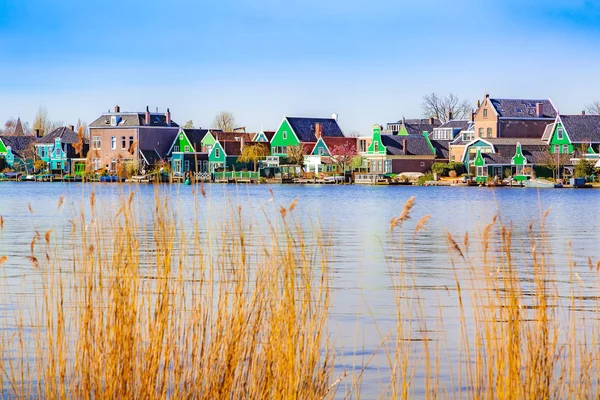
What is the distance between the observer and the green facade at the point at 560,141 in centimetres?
9060

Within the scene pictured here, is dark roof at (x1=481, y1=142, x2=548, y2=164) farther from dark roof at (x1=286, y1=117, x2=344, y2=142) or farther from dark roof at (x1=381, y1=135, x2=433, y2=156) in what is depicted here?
dark roof at (x1=286, y1=117, x2=344, y2=142)

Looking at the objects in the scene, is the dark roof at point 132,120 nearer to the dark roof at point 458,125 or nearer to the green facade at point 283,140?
the green facade at point 283,140

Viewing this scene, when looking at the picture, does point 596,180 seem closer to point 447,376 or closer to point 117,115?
point 117,115

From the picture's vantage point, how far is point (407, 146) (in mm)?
95375

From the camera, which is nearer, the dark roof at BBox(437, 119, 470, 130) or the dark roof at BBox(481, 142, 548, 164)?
the dark roof at BBox(481, 142, 548, 164)

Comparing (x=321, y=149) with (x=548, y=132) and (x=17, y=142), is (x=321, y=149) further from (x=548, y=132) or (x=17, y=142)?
(x=17, y=142)

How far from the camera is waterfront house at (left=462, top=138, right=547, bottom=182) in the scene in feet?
290

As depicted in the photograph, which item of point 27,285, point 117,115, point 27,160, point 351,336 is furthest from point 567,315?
point 27,160

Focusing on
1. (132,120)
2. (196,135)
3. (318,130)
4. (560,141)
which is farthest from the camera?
(132,120)

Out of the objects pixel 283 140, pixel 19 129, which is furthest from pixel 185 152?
pixel 19 129

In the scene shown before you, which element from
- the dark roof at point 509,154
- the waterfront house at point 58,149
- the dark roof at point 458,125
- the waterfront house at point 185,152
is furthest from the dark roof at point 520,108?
the waterfront house at point 58,149

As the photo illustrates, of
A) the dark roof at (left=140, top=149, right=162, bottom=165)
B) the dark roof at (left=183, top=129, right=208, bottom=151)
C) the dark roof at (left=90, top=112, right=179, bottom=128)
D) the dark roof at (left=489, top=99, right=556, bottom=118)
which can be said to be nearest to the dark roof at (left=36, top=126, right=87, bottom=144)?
the dark roof at (left=90, top=112, right=179, bottom=128)

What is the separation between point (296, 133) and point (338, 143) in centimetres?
457

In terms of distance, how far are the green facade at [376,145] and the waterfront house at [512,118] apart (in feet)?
37.1
